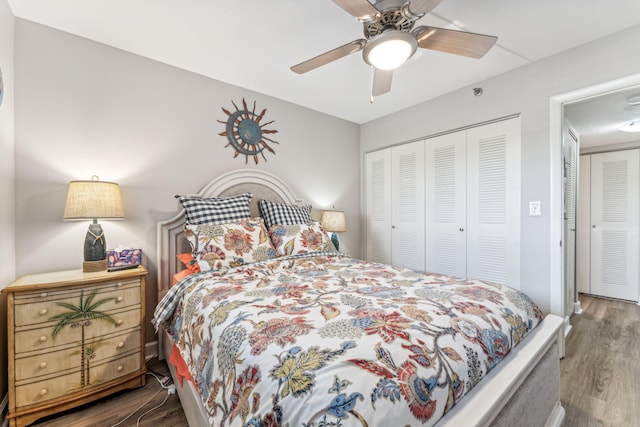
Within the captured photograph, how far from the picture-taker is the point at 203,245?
6.31ft

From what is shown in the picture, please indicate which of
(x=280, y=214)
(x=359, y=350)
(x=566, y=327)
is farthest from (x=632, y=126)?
(x=359, y=350)

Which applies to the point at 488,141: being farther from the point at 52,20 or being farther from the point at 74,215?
the point at 52,20

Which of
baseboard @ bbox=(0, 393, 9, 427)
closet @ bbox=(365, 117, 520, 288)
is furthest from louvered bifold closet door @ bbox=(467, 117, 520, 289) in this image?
baseboard @ bbox=(0, 393, 9, 427)

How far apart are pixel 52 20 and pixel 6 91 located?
0.58m

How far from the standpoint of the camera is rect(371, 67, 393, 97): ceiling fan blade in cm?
183

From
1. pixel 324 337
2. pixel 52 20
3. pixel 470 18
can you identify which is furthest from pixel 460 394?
pixel 52 20

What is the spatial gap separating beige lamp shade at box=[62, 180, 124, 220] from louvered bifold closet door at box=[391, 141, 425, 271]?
279 centimetres

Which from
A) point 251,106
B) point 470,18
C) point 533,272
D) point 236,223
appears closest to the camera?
point 470,18

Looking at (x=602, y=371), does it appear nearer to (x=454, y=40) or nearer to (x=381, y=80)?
(x=454, y=40)

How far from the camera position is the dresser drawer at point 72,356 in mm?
1481

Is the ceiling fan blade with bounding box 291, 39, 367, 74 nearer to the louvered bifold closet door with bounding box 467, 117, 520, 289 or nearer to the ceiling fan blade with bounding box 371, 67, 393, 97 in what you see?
the ceiling fan blade with bounding box 371, 67, 393, 97

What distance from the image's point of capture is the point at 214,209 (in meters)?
2.21

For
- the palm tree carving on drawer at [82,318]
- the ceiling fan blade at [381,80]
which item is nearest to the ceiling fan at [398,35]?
the ceiling fan blade at [381,80]

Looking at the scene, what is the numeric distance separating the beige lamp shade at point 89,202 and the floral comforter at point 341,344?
0.73m
